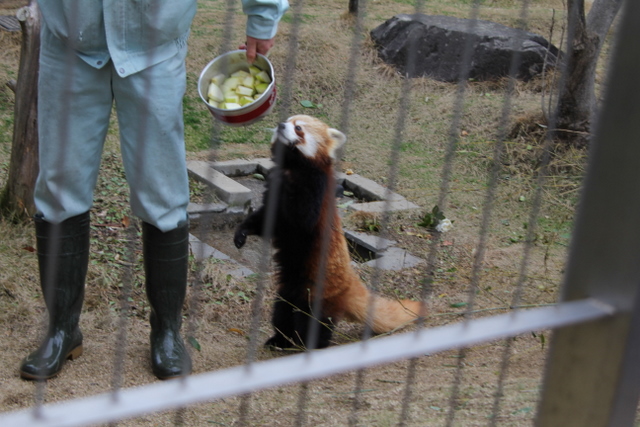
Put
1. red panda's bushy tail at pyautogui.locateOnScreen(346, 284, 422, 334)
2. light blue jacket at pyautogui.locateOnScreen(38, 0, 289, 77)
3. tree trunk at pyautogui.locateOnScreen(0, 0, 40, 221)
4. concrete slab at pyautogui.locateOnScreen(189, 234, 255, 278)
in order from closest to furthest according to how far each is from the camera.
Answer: light blue jacket at pyautogui.locateOnScreen(38, 0, 289, 77)
red panda's bushy tail at pyautogui.locateOnScreen(346, 284, 422, 334)
tree trunk at pyautogui.locateOnScreen(0, 0, 40, 221)
concrete slab at pyautogui.locateOnScreen(189, 234, 255, 278)

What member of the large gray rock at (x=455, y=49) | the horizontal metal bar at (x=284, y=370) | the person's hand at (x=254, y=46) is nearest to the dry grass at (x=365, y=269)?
the large gray rock at (x=455, y=49)

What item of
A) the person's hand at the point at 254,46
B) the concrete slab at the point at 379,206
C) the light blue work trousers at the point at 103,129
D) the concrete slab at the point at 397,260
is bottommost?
the concrete slab at the point at 379,206

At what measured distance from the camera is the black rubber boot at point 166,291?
3.11m

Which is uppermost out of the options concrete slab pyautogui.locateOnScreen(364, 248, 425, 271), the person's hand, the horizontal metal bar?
the person's hand

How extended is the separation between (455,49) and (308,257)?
5848mm

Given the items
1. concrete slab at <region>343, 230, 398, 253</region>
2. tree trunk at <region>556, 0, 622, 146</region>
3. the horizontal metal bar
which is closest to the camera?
the horizontal metal bar

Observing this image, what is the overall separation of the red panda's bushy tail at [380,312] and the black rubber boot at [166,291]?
1031mm

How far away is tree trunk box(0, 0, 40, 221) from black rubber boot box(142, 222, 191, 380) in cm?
166

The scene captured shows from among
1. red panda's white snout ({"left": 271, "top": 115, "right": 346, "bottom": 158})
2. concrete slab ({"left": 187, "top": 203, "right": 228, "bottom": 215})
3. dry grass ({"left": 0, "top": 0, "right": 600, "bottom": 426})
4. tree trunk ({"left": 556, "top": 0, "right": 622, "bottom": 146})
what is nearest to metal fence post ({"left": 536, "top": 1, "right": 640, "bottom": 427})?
dry grass ({"left": 0, "top": 0, "right": 600, "bottom": 426})

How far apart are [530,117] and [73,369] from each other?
5.39m

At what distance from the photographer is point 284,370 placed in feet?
4.84

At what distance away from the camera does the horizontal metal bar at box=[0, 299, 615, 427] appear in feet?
4.06

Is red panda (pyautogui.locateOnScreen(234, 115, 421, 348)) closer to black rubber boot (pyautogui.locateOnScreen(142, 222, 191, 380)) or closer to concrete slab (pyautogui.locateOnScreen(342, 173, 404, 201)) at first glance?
black rubber boot (pyautogui.locateOnScreen(142, 222, 191, 380))

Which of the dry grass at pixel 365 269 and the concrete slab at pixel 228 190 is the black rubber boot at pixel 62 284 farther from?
the concrete slab at pixel 228 190
